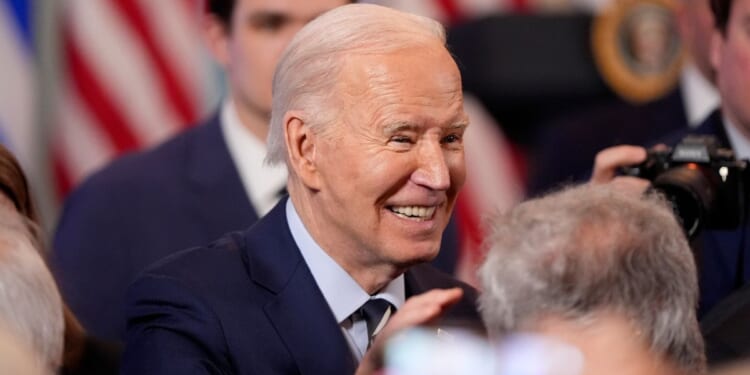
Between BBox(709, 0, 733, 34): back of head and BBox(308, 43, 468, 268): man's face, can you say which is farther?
BBox(709, 0, 733, 34): back of head

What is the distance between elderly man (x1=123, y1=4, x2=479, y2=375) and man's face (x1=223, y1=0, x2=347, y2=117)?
0.78 metres

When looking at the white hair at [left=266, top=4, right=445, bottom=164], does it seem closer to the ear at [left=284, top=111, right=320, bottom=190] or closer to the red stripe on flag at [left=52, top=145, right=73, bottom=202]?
the ear at [left=284, top=111, right=320, bottom=190]

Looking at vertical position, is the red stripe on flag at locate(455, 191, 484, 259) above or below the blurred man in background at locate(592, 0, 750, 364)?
below

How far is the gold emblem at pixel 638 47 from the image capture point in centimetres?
448

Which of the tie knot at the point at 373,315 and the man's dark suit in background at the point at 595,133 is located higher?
the tie knot at the point at 373,315

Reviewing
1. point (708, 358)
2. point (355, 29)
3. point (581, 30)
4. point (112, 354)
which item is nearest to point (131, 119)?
point (581, 30)

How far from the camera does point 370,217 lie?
7.69 ft

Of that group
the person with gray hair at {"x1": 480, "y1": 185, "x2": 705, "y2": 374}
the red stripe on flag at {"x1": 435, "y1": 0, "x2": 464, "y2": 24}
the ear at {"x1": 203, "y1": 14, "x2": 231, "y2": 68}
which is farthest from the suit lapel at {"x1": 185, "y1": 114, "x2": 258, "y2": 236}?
the red stripe on flag at {"x1": 435, "y1": 0, "x2": 464, "y2": 24}

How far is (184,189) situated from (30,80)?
107cm

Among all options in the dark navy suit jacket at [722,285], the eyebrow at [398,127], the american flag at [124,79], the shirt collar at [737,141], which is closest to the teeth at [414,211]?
the eyebrow at [398,127]

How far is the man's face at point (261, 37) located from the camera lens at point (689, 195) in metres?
0.79

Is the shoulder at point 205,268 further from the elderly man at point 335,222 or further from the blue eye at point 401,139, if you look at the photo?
the blue eye at point 401,139

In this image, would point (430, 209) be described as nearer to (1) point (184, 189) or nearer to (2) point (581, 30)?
(1) point (184, 189)

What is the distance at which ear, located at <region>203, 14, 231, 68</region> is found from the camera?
3.36m
